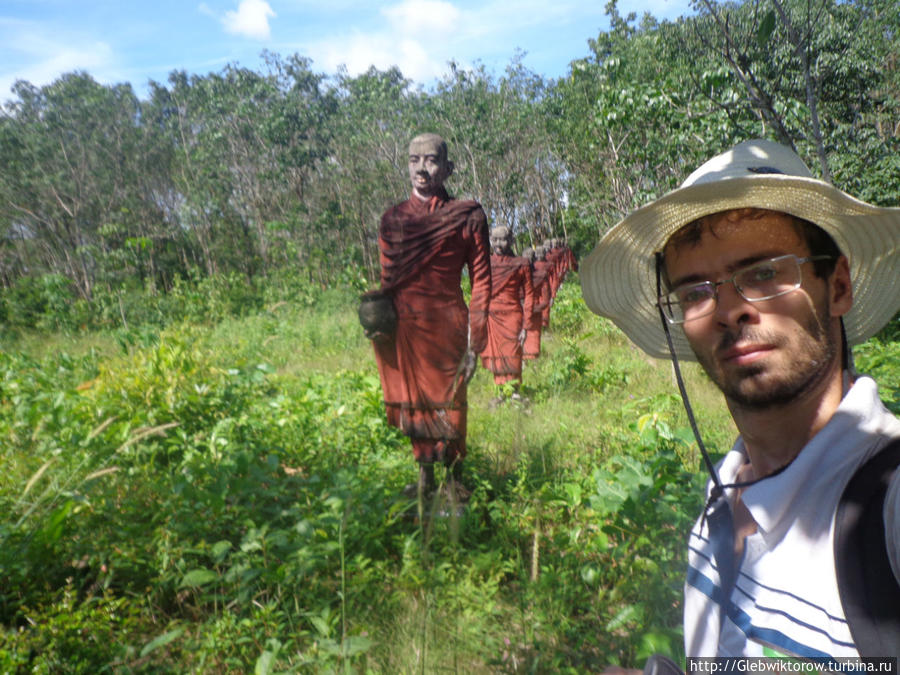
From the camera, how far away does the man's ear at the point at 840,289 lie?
1047 mm

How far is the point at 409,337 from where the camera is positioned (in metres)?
3.30

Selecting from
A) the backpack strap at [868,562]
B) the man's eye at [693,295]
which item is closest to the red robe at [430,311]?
the man's eye at [693,295]

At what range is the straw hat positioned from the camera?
1.02 m

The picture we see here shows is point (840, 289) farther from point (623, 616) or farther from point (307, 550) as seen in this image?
point (307, 550)

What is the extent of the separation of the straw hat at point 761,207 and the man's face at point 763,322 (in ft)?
0.16

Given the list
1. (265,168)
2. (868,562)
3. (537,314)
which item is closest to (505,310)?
(537,314)

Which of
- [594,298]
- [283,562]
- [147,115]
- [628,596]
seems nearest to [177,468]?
[283,562]

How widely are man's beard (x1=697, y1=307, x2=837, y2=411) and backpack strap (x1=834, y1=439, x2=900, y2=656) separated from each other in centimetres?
20

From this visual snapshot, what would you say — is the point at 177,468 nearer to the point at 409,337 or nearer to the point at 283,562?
the point at 283,562

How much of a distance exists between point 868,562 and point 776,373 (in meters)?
0.34

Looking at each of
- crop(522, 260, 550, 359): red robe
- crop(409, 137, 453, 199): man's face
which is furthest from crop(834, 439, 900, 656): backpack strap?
crop(522, 260, 550, 359): red robe

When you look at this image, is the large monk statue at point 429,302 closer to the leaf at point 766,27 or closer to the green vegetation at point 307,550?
the green vegetation at point 307,550

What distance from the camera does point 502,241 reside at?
24.8 ft

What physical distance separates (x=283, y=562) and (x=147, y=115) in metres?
30.1
